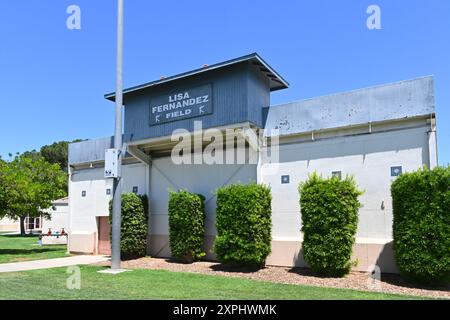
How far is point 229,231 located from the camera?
12305 millimetres

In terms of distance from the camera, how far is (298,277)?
10.8 metres

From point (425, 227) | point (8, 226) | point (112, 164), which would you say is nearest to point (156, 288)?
point (112, 164)

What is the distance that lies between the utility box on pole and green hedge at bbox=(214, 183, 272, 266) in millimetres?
3456

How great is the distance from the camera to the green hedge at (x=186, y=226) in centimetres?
1390

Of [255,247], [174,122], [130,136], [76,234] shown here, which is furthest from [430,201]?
[76,234]

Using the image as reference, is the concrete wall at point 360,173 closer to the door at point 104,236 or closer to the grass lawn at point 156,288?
the grass lawn at point 156,288

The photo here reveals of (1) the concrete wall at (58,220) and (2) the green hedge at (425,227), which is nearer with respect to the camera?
(2) the green hedge at (425,227)

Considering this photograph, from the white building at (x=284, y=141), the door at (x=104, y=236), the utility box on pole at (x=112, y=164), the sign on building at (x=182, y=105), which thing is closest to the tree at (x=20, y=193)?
the door at (x=104, y=236)

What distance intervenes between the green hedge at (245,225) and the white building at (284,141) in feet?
3.07

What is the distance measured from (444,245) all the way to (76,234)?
50.7 ft

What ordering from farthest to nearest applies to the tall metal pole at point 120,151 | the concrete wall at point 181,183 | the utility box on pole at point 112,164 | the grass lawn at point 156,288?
the concrete wall at point 181,183
the utility box on pole at point 112,164
the tall metal pole at point 120,151
the grass lawn at point 156,288
